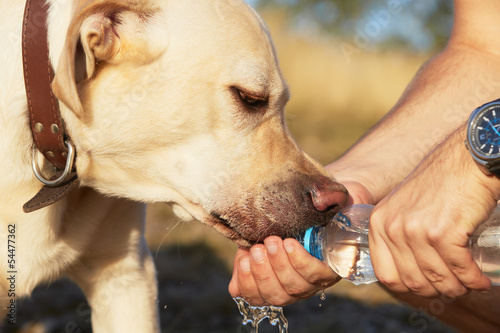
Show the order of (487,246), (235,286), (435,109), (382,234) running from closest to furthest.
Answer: (382,234)
(487,246)
(235,286)
(435,109)

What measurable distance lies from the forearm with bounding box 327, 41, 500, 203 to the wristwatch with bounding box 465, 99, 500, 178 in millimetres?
1044

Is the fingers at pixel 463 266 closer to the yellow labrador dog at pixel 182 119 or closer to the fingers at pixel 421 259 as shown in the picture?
the fingers at pixel 421 259

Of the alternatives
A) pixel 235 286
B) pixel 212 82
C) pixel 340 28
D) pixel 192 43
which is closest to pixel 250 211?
pixel 235 286

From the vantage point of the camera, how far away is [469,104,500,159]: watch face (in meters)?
1.57

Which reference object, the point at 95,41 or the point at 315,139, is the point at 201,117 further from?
the point at 315,139

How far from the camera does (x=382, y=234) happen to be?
177cm

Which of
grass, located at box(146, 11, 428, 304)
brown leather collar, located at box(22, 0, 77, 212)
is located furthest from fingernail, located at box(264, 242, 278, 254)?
grass, located at box(146, 11, 428, 304)

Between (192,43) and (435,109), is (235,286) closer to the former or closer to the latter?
(192,43)

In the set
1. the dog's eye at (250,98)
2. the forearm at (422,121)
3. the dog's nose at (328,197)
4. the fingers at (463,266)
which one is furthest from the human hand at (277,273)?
the fingers at (463,266)

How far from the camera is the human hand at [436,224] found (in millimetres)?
1591

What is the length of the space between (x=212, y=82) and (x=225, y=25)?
0.23 meters

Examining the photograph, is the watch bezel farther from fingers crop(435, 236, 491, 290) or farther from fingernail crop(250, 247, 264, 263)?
fingernail crop(250, 247, 264, 263)

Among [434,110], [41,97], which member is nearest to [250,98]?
[41,97]

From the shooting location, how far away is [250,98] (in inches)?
90.4
